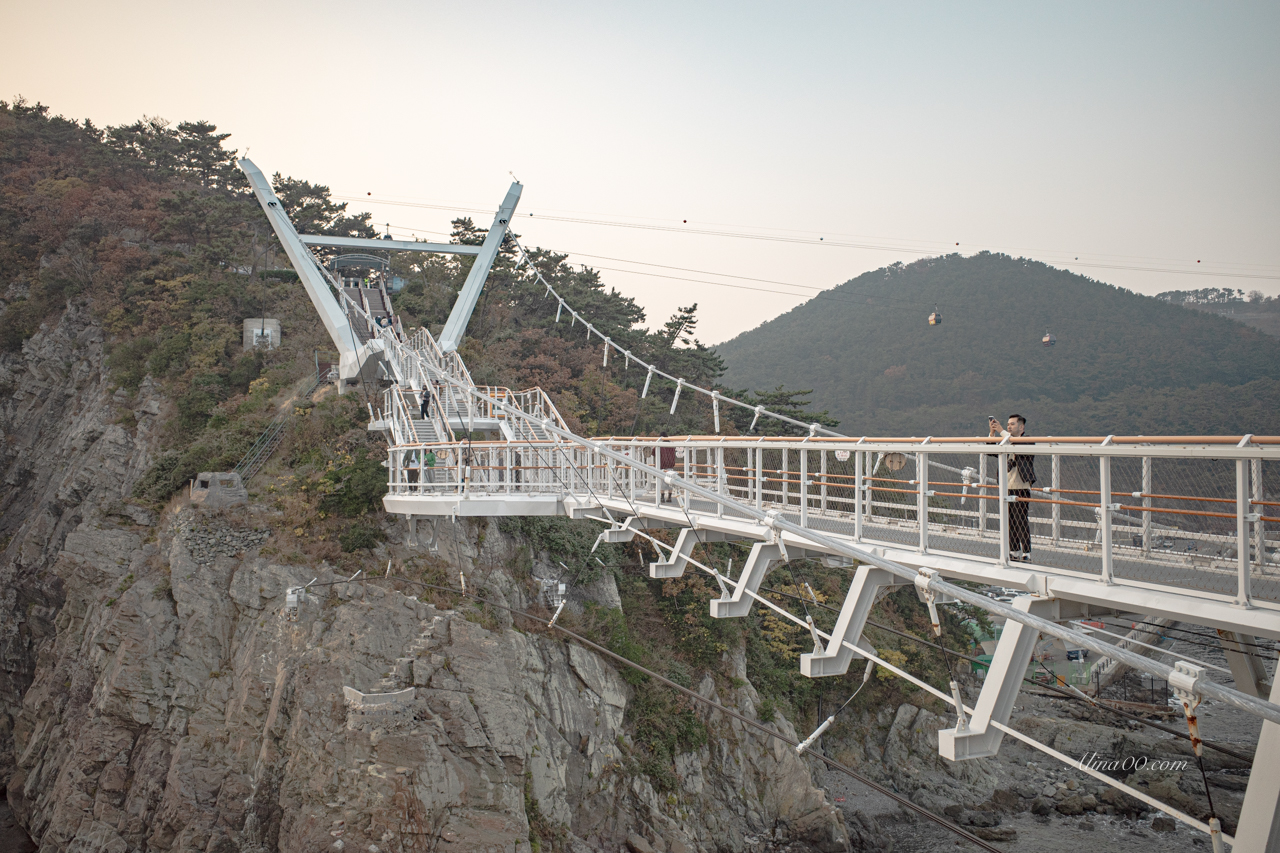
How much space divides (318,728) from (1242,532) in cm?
1333

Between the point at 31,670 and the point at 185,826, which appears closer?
the point at 185,826

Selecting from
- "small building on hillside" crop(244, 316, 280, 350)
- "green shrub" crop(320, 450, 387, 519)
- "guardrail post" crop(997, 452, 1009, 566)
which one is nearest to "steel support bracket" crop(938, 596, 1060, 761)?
"guardrail post" crop(997, 452, 1009, 566)

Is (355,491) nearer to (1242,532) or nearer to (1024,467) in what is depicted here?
(1024,467)

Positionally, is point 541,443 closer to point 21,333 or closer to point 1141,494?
point 1141,494

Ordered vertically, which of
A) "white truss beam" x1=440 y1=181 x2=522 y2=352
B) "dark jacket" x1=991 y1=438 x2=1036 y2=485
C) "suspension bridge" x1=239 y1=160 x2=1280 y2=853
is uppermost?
"white truss beam" x1=440 y1=181 x2=522 y2=352

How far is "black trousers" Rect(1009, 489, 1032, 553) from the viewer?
6.40 metres

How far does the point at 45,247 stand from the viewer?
27.4m

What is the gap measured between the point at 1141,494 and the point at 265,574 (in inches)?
582

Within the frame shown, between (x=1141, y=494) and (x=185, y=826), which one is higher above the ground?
(x=1141, y=494)

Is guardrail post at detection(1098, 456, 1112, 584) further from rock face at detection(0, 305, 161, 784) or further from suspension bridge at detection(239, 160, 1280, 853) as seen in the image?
rock face at detection(0, 305, 161, 784)

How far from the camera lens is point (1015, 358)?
203ft

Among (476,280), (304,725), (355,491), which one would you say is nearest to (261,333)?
(476,280)

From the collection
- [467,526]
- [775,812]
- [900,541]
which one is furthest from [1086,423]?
[900,541]

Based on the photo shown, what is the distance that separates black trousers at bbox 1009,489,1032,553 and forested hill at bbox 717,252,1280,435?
38591 mm
